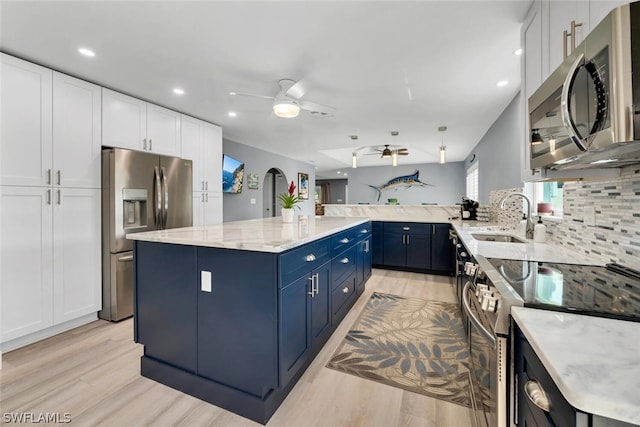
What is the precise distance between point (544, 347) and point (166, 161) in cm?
362

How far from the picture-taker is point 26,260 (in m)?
2.26

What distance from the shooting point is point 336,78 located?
2.71 m

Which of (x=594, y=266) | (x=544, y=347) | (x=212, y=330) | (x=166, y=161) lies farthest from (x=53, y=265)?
(x=594, y=266)

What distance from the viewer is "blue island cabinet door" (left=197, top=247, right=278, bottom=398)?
1.48 meters

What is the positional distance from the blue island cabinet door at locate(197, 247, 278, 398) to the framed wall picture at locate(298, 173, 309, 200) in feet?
21.4

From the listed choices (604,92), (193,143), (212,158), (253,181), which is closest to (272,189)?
(253,181)

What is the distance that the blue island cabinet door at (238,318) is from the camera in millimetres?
1484

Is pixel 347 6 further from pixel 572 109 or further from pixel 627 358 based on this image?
pixel 627 358

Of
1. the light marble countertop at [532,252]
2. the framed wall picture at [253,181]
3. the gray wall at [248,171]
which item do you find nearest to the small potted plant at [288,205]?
the light marble countertop at [532,252]

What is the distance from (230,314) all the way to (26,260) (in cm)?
205

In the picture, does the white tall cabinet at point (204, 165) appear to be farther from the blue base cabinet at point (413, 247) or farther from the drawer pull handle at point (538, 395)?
the drawer pull handle at point (538, 395)

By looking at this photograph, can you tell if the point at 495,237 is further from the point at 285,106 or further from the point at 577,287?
the point at 285,106

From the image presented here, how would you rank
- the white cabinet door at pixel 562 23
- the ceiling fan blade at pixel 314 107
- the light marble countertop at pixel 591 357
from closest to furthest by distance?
1. the light marble countertop at pixel 591 357
2. the white cabinet door at pixel 562 23
3. the ceiling fan blade at pixel 314 107

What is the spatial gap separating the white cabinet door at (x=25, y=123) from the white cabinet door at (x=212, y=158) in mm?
1760
